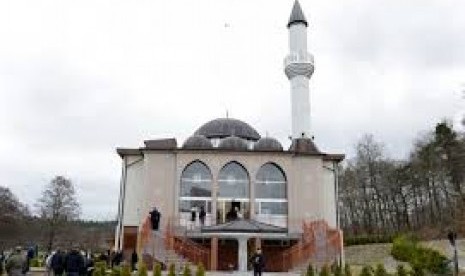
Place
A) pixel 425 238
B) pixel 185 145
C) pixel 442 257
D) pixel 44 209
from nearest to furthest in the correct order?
pixel 442 257
pixel 185 145
pixel 425 238
pixel 44 209

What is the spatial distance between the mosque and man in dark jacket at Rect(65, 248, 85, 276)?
522 inches

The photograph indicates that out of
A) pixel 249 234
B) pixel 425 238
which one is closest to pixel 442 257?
pixel 249 234

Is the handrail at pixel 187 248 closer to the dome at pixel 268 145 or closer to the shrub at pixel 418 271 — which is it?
the dome at pixel 268 145

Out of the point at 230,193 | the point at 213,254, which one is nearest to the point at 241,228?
the point at 213,254

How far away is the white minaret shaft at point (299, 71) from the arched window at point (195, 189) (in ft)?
22.8

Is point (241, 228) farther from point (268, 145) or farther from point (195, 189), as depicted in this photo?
point (268, 145)

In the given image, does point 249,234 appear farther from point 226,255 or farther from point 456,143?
point 456,143

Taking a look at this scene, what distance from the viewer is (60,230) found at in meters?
47.8

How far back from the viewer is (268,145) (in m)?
31.8

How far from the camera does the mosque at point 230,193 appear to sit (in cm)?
2809

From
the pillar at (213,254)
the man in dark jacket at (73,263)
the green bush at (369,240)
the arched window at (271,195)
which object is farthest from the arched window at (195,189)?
the man in dark jacket at (73,263)

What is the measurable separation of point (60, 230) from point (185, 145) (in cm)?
2102

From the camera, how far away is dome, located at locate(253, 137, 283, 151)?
31.4 m

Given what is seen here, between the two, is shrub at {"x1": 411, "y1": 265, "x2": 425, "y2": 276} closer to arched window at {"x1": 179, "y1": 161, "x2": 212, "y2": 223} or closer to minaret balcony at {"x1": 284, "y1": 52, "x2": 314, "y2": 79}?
arched window at {"x1": 179, "y1": 161, "x2": 212, "y2": 223}
